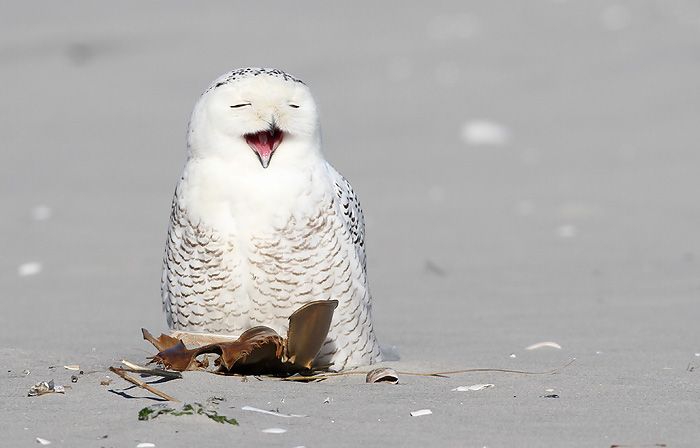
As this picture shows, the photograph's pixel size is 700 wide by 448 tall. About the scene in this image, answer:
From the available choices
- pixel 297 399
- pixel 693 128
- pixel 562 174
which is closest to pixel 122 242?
pixel 562 174

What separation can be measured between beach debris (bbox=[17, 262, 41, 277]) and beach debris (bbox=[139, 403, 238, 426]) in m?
4.52

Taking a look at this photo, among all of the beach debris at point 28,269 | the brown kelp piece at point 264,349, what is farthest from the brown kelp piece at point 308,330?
the beach debris at point 28,269

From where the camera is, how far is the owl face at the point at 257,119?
12.3ft

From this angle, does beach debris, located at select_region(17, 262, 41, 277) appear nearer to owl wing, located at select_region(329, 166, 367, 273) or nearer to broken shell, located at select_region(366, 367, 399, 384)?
owl wing, located at select_region(329, 166, 367, 273)

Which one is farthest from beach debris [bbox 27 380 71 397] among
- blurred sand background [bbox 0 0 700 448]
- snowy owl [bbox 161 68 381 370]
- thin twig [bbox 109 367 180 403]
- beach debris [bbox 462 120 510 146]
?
beach debris [bbox 462 120 510 146]

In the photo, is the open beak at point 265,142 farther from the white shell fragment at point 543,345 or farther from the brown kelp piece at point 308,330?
the white shell fragment at point 543,345

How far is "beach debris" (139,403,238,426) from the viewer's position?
296 cm

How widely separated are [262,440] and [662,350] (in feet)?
8.39

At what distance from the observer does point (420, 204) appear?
9539 millimetres

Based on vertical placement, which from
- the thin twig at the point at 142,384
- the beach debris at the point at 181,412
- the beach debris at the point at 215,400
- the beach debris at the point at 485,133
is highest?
the beach debris at the point at 485,133

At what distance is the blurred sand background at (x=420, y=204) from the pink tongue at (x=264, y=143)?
0.84 metres

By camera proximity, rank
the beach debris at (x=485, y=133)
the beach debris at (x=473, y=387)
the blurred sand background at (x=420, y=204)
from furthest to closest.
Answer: the beach debris at (x=485, y=133)
the beach debris at (x=473, y=387)
the blurred sand background at (x=420, y=204)

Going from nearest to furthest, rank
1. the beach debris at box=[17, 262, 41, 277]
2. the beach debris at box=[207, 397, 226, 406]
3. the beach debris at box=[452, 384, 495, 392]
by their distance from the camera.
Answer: the beach debris at box=[207, 397, 226, 406]
the beach debris at box=[452, 384, 495, 392]
the beach debris at box=[17, 262, 41, 277]

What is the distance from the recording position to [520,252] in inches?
307
